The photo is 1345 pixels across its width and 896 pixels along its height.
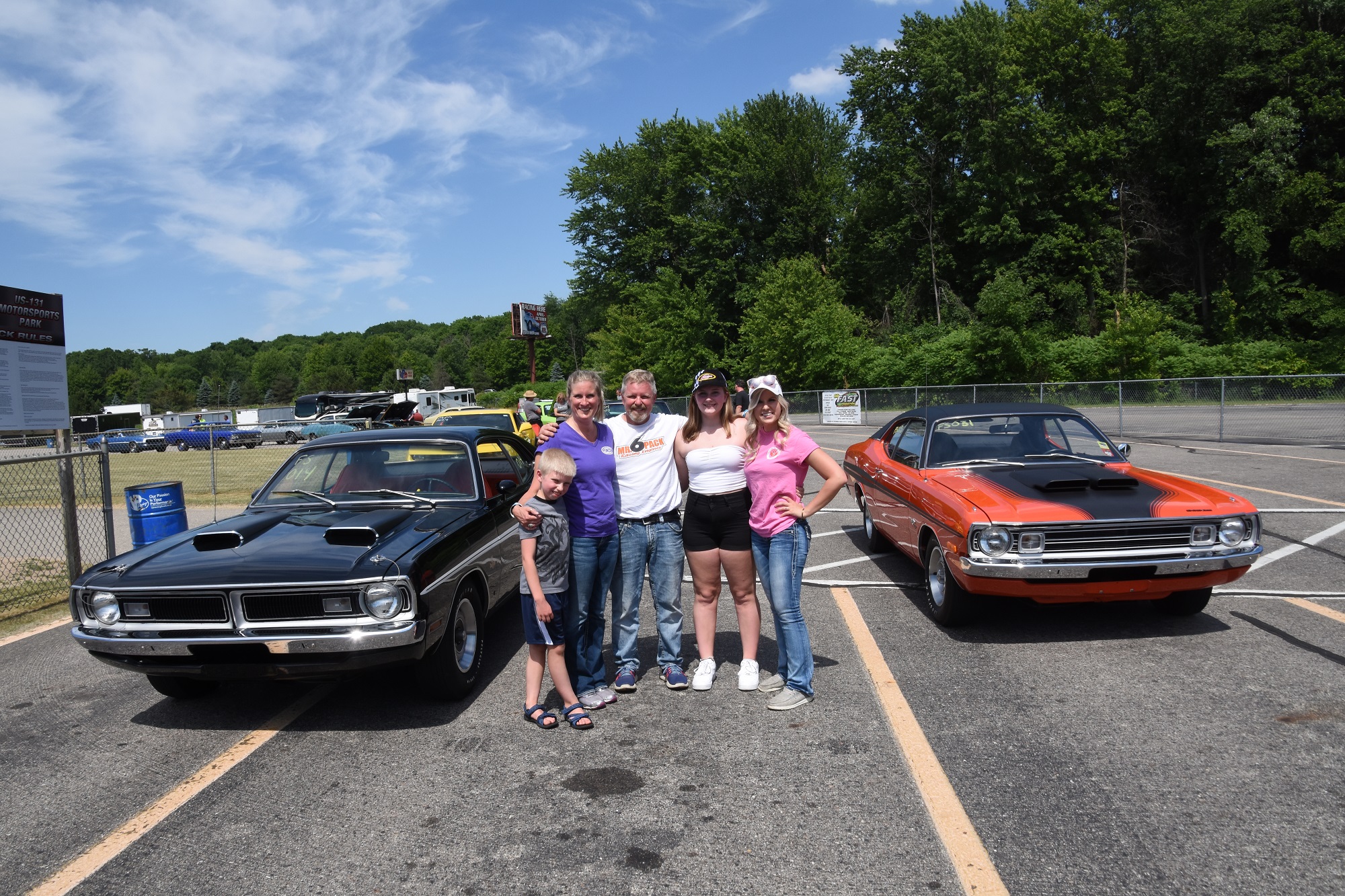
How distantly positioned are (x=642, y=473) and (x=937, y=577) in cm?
262

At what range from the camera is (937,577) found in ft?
19.8

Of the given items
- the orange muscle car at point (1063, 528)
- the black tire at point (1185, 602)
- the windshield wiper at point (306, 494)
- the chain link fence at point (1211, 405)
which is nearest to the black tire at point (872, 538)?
the orange muscle car at point (1063, 528)

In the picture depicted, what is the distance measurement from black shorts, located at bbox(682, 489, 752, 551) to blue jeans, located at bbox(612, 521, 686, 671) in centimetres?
11

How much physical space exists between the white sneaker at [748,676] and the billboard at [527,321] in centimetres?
7808

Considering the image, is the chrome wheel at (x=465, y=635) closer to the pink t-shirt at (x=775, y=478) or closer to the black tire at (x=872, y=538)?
the pink t-shirt at (x=775, y=478)

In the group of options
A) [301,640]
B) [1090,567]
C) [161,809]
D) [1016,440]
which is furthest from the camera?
[1016,440]

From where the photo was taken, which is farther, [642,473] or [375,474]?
[375,474]

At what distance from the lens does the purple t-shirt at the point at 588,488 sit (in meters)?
4.46

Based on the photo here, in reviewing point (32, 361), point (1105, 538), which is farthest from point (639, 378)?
point (32, 361)

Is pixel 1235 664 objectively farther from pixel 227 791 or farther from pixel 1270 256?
pixel 1270 256

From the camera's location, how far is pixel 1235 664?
16.0 feet

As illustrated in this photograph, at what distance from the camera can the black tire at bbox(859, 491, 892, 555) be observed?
8328mm

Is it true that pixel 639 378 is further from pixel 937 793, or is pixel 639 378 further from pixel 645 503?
pixel 937 793

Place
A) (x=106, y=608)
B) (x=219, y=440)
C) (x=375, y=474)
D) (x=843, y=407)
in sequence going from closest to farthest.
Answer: (x=106, y=608) < (x=375, y=474) < (x=843, y=407) < (x=219, y=440)
